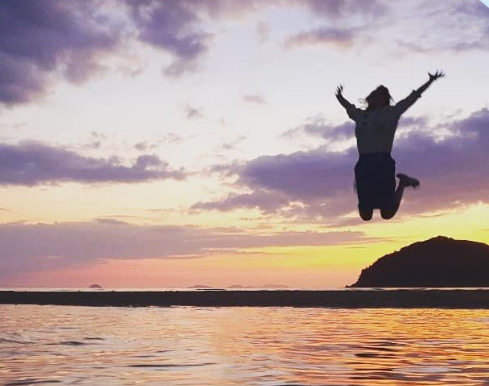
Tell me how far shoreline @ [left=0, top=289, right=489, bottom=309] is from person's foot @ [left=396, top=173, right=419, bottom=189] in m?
55.3

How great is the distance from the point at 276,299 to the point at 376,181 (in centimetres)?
7005

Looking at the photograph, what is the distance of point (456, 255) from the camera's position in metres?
166

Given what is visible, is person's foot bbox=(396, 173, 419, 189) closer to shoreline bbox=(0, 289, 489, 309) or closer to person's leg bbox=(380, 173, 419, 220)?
person's leg bbox=(380, 173, 419, 220)

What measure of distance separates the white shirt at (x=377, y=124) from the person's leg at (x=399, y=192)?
2.91 ft

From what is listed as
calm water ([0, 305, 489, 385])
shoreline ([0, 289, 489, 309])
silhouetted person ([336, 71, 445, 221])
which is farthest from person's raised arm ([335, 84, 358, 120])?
shoreline ([0, 289, 489, 309])

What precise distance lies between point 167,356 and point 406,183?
35.9 ft

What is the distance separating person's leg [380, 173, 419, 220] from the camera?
13484mm

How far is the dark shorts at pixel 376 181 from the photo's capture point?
13.3 metres

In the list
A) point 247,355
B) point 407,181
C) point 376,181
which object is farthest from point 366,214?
point 247,355

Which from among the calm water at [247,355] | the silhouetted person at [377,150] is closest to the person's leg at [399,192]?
the silhouetted person at [377,150]

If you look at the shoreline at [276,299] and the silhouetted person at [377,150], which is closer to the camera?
the silhouetted person at [377,150]

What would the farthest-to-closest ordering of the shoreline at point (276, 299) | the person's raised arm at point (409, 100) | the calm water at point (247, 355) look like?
1. the shoreline at point (276, 299)
2. the calm water at point (247, 355)
3. the person's raised arm at point (409, 100)

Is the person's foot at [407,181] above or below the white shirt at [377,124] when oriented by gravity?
below

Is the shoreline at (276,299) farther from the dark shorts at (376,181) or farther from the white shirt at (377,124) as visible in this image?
the white shirt at (377,124)
